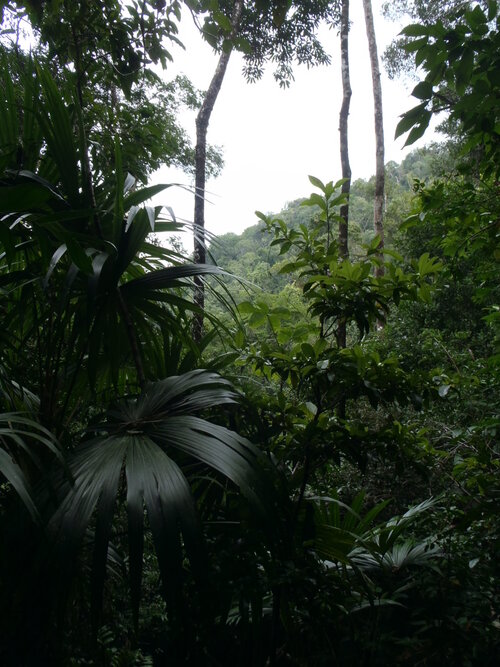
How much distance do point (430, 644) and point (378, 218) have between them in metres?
7.84

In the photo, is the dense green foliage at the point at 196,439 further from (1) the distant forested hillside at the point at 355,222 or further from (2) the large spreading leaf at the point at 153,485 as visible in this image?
(1) the distant forested hillside at the point at 355,222

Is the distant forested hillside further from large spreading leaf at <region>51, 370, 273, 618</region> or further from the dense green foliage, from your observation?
large spreading leaf at <region>51, 370, 273, 618</region>

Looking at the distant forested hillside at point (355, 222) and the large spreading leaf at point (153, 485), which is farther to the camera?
the distant forested hillside at point (355, 222)

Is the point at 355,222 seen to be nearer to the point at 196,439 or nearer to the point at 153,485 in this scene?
the point at 196,439

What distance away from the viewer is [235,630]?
1.26 metres

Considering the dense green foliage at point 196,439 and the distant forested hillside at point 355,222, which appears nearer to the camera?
the dense green foliage at point 196,439

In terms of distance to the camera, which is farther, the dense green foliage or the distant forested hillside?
the distant forested hillside

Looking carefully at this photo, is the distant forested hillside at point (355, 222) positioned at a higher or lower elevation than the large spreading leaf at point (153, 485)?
higher

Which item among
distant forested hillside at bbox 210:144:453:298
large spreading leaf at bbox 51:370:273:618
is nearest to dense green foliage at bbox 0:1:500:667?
large spreading leaf at bbox 51:370:273:618

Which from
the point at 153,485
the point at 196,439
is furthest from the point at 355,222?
the point at 153,485

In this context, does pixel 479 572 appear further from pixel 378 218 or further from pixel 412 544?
pixel 378 218

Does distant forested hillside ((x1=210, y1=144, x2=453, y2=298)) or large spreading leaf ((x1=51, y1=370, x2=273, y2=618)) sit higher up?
distant forested hillside ((x1=210, y1=144, x2=453, y2=298))

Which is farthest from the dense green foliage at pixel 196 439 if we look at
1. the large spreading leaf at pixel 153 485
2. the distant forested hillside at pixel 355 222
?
the distant forested hillside at pixel 355 222

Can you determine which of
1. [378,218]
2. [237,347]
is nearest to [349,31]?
[378,218]
